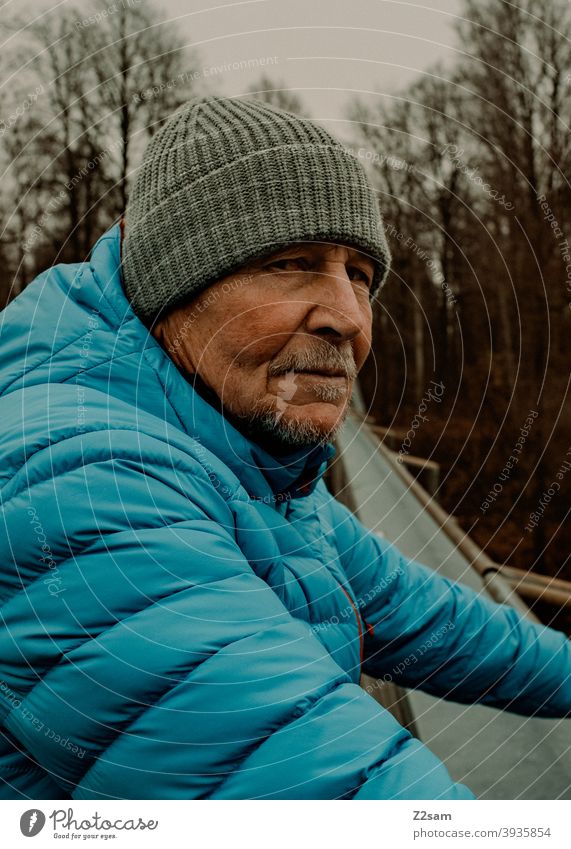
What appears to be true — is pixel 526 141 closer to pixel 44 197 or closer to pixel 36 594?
pixel 44 197

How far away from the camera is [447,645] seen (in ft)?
6.42

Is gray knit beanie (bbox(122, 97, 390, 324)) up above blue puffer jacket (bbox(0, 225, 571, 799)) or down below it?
above

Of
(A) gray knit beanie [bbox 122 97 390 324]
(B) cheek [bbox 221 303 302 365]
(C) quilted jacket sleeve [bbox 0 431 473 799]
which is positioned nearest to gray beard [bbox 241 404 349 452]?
(B) cheek [bbox 221 303 302 365]

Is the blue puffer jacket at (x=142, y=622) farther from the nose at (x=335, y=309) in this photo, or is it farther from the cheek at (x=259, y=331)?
the nose at (x=335, y=309)

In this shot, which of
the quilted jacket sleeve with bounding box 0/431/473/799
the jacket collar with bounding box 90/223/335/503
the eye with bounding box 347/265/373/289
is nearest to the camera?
the quilted jacket sleeve with bounding box 0/431/473/799

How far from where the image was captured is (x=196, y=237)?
1.56 meters

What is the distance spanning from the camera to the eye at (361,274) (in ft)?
5.45

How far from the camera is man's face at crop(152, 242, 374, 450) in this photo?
1.47 metres

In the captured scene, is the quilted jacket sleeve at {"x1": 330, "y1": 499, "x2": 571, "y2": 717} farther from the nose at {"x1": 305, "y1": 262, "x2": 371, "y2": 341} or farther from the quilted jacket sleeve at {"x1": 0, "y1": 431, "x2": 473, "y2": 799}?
the quilted jacket sleeve at {"x1": 0, "y1": 431, "x2": 473, "y2": 799}

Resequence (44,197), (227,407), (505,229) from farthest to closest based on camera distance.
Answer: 1. (505,229)
2. (44,197)
3. (227,407)

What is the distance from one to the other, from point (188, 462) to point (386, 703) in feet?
3.80

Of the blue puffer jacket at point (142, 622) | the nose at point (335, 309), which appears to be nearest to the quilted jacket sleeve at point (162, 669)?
the blue puffer jacket at point (142, 622)

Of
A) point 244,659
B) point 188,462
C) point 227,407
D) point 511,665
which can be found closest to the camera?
point 244,659
